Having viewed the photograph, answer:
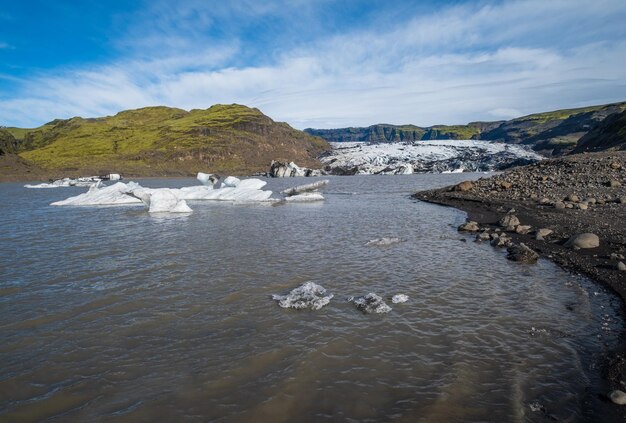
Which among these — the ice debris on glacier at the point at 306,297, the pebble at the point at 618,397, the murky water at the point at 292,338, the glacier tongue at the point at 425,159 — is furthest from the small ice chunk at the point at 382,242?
the glacier tongue at the point at 425,159

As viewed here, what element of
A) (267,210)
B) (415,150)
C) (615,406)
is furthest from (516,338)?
(415,150)

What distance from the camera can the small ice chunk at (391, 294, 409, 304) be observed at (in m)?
9.70

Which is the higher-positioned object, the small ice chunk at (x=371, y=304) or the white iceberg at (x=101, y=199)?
the white iceberg at (x=101, y=199)

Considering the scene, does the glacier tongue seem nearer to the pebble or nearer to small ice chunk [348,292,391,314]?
small ice chunk [348,292,391,314]

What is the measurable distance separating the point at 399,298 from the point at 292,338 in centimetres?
342

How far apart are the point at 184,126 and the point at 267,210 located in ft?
430

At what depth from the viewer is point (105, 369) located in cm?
656

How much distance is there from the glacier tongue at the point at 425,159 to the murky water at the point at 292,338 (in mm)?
100184

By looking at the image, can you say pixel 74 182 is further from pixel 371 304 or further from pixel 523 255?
pixel 523 255

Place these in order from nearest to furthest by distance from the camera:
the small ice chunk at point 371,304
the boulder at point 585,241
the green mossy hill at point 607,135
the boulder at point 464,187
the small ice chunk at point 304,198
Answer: the small ice chunk at point 371,304 → the boulder at point 585,241 → the boulder at point 464,187 → the small ice chunk at point 304,198 → the green mossy hill at point 607,135

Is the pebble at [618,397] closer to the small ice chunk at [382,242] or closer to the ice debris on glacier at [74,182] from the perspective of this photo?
the small ice chunk at [382,242]

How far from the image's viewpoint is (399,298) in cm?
984

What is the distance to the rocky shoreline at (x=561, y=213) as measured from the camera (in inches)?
460

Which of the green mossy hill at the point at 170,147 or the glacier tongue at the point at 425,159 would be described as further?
the glacier tongue at the point at 425,159
